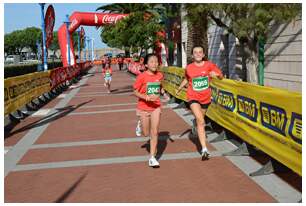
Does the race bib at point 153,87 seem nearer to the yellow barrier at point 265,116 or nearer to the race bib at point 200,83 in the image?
the race bib at point 200,83

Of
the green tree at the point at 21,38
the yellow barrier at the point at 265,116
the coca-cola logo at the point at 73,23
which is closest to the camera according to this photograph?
the yellow barrier at the point at 265,116

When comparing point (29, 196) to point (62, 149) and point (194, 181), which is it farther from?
point (62, 149)

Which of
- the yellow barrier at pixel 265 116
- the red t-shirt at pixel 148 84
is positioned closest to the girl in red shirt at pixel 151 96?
the red t-shirt at pixel 148 84

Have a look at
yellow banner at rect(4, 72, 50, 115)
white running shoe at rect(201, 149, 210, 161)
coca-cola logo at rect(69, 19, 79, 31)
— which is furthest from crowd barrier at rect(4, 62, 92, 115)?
coca-cola logo at rect(69, 19, 79, 31)

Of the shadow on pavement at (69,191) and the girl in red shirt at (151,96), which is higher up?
the girl in red shirt at (151,96)

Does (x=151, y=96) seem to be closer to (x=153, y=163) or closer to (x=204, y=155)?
(x=153, y=163)

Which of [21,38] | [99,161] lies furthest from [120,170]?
[21,38]

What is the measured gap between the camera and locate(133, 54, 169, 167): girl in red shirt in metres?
6.64

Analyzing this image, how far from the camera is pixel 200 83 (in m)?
7.23

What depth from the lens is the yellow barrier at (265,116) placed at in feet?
17.4

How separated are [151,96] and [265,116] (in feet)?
5.41

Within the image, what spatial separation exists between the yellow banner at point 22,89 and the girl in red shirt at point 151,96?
5.52 metres

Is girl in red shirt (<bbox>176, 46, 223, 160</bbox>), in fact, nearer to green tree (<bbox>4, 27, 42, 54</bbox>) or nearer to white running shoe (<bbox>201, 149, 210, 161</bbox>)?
white running shoe (<bbox>201, 149, 210, 161</bbox>)

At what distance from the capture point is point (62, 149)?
27.3ft
